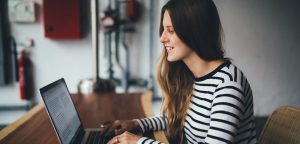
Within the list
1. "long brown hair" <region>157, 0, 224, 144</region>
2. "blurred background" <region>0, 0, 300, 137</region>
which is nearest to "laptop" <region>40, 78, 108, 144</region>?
"long brown hair" <region>157, 0, 224, 144</region>

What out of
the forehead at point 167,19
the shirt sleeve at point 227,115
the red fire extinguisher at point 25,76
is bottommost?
the red fire extinguisher at point 25,76

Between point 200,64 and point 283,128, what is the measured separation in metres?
0.45

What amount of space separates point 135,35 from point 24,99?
138cm

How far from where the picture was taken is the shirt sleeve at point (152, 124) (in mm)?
1357

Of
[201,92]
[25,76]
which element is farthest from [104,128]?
[25,76]

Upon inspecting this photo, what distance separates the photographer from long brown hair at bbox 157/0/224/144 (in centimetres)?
115

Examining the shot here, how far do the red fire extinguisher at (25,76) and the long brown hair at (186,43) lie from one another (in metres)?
2.08

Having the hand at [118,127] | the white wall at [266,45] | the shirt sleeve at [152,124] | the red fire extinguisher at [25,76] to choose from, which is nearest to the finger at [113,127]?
the hand at [118,127]

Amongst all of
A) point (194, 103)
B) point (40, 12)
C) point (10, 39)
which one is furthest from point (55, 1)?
point (194, 103)

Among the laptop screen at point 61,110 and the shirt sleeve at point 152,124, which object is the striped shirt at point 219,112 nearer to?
the shirt sleeve at point 152,124

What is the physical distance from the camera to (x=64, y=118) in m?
1.09

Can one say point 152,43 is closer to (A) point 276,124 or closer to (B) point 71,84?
(B) point 71,84

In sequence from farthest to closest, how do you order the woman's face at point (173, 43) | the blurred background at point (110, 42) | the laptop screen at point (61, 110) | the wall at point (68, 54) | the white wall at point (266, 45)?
the white wall at point (266, 45) → the wall at point (68, 54) → the blurred background at point (110, 42) → the woman's face at point (173, 43) → the laptop screen at point (61, 110)

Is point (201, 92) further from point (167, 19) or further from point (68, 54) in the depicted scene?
point (68, 54)
